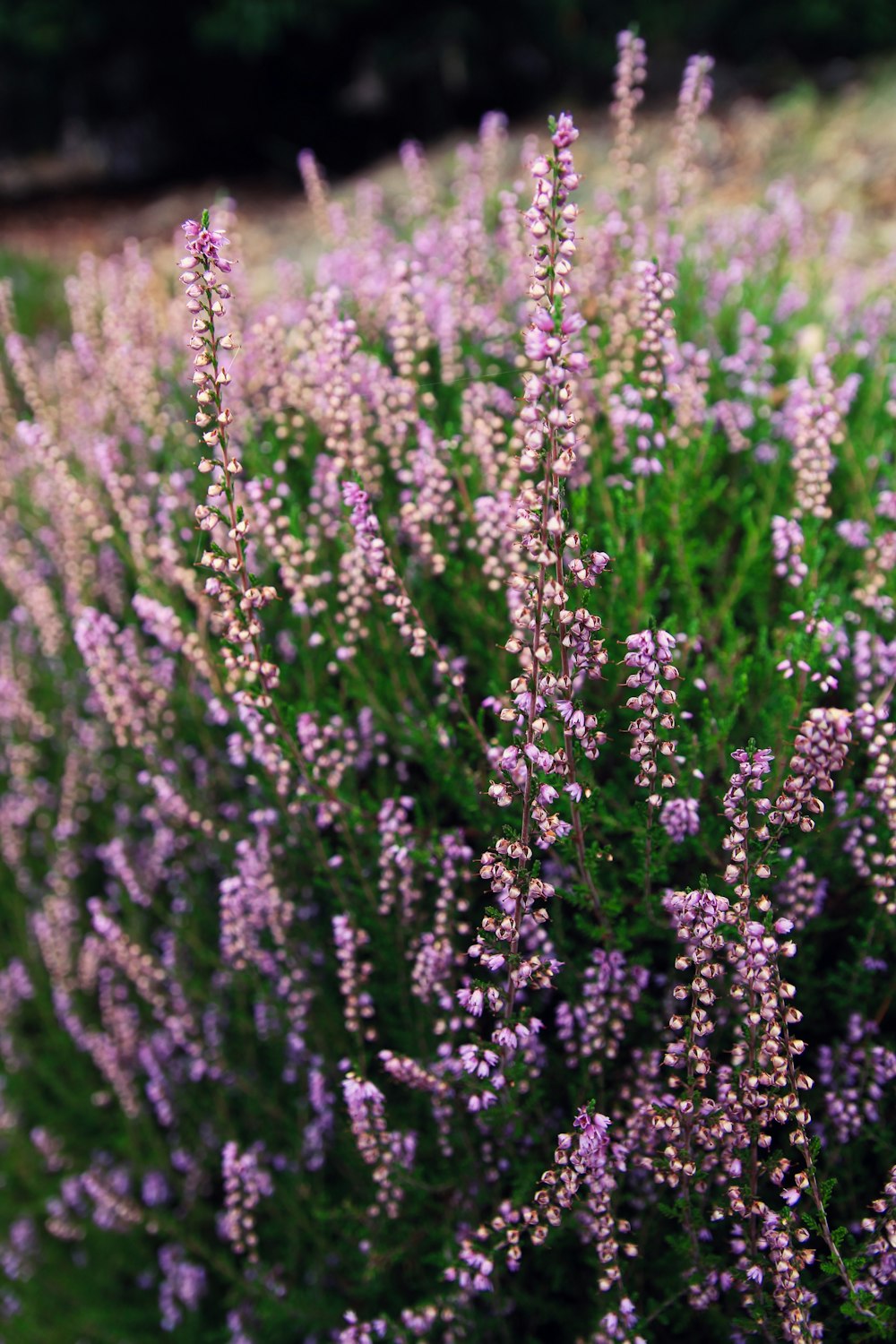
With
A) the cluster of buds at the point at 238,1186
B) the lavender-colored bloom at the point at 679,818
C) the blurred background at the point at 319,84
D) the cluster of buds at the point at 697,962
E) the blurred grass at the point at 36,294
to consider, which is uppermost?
the blurred background at the point at 319,84

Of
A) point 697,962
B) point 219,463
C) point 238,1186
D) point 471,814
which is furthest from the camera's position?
point 238,1186

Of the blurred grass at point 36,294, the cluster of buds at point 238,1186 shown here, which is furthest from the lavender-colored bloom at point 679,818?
the blurred grass at point 36,294

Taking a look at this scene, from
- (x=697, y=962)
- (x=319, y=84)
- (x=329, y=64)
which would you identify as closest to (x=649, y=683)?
(x=697, y=962)

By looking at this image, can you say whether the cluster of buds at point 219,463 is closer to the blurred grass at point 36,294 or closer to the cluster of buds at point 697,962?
the cluster of buds at point 697,962

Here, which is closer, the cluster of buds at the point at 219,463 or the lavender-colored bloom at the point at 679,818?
the cluster of buds at the point at 219,463

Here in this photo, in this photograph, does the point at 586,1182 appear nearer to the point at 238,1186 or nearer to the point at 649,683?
the point at 649,683

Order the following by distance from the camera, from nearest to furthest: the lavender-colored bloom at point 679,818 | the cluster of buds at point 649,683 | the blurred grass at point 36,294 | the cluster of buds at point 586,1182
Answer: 1. the cluster of buds at point 649,683
2. the cluster of buds at point 586,1182
3. the lavender-colored bloom at point 679,818
4. the blurred grass at point 36,294

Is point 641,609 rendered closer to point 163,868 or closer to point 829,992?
point 829,992

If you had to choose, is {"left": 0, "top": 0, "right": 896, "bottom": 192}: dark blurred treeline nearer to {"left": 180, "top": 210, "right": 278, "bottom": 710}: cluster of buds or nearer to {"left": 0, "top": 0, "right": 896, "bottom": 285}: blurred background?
{"left": 0, "top": 0, "right": 896, "bottom": 285}: blurred background
